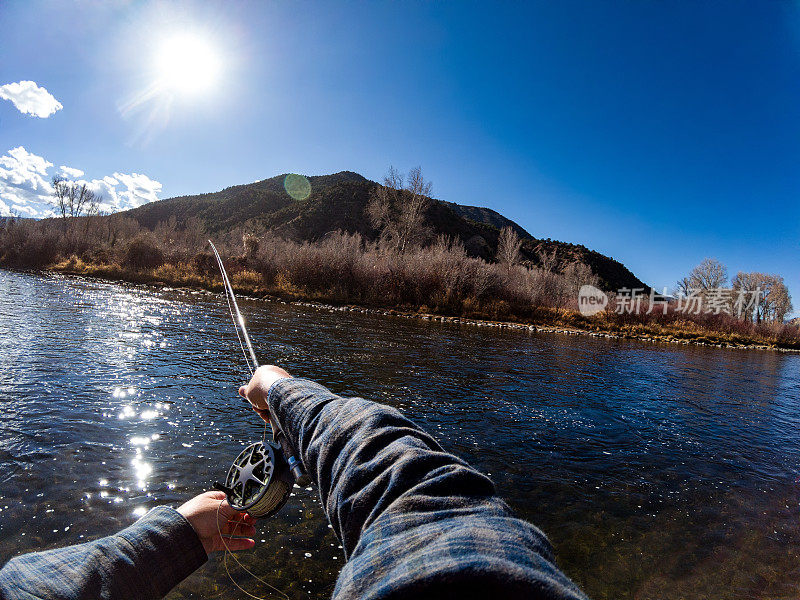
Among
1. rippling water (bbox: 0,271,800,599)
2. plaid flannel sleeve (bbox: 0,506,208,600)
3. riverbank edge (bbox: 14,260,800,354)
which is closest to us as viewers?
plaid flannel sleeve (bbox: 0,506,208,600)

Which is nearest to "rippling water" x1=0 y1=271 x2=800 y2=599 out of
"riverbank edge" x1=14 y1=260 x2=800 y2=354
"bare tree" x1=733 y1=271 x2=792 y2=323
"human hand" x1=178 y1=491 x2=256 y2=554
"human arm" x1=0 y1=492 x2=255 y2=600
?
"human hand" x1=178 y1=491 x2=256 y2=554

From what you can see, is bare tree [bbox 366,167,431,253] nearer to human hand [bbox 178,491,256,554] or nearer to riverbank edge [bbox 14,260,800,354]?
riverbank edge [bbox 14,260,800,354]

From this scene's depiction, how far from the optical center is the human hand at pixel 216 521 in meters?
1.69

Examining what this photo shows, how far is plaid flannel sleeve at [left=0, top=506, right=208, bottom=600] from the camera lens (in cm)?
112

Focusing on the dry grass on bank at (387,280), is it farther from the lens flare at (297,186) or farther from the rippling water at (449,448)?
the lens flare at (297,186)

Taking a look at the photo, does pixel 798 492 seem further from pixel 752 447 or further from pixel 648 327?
pixel 648 327

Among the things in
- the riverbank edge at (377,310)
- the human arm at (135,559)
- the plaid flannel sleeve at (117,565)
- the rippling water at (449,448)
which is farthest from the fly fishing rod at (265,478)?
the riverbank edge at (377,310)

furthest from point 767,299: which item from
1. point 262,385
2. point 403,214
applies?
point 262,385

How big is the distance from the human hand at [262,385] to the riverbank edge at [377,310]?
78.5 feet

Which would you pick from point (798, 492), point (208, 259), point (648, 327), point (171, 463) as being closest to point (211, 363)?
point (171, 463)

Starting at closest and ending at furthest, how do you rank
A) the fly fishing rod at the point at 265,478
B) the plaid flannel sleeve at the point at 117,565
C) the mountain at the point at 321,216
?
the plaid flannel sleeve at the point at 117,565, the fly fishing rod at the point at 265,478, the mountain at the point at 321,216

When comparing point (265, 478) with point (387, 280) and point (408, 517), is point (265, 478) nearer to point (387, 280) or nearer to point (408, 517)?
point (408, 517)

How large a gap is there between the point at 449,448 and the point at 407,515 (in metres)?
4.49

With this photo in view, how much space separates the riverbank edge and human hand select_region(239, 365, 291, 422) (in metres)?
23.9
